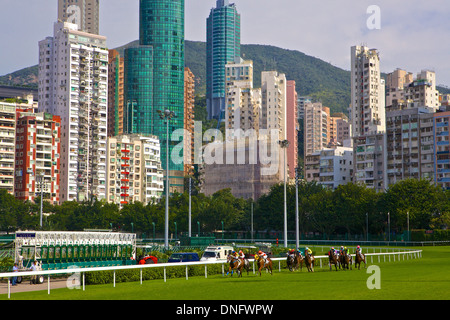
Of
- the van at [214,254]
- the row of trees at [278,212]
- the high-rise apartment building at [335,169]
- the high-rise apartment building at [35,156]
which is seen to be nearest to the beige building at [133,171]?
the high-rise apartment building at [35,156]

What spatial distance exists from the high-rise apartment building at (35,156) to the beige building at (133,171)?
69.7ft

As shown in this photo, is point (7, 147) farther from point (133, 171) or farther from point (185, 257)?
point (185, 257)

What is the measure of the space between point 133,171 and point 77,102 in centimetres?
2528

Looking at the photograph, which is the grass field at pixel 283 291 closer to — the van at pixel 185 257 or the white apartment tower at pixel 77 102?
the van at pixel 185 257

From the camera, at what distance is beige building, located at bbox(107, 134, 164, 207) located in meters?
177

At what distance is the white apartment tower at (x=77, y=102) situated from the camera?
167500mm

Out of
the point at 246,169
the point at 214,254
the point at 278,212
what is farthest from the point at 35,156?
the point at 214,254

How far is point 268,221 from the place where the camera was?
13138cm

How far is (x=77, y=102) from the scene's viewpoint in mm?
171125

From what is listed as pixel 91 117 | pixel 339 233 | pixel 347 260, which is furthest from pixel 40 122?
pixel 347 260

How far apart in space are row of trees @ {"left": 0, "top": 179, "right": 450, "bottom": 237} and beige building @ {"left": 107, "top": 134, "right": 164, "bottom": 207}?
3016 centimetres

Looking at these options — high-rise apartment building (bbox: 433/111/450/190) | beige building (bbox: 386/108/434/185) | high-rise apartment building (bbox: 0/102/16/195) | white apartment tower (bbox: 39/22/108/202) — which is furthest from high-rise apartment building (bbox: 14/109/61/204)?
high-rise apartment building (bbox: 433/111/450/190)

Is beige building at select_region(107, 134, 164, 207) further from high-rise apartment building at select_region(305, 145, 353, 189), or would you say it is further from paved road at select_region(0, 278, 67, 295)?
paved road at select_region(0, 278, 67, 295)
